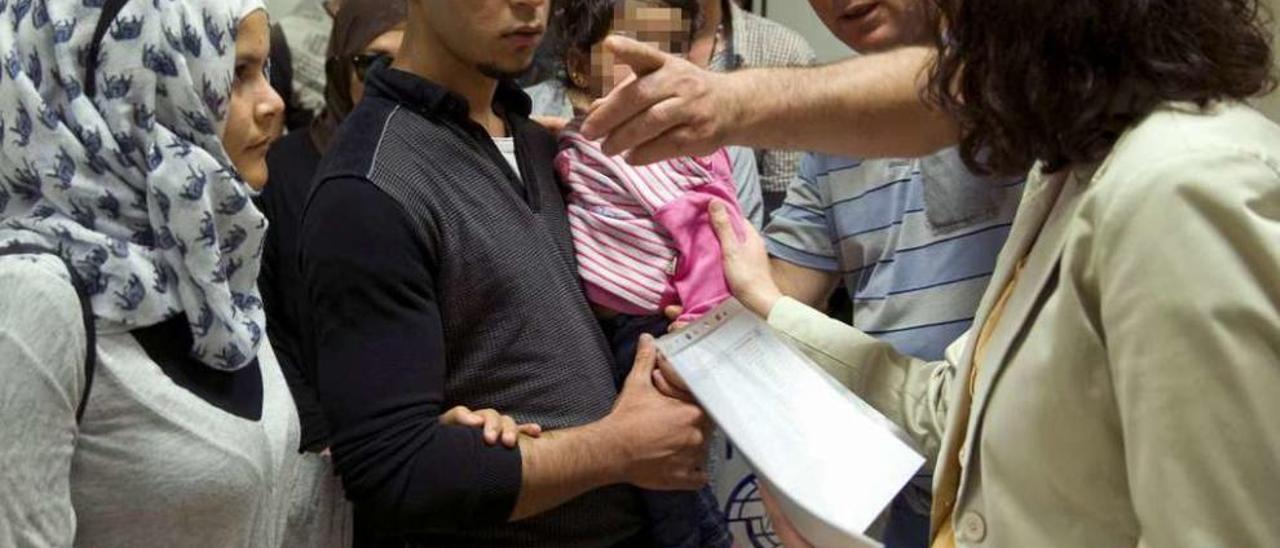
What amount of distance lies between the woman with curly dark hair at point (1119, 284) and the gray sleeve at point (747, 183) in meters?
1.03

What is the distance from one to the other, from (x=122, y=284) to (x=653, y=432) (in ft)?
2.02

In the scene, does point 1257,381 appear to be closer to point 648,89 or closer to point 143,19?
point 648,89

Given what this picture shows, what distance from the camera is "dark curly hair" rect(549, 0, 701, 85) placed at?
5.92ft

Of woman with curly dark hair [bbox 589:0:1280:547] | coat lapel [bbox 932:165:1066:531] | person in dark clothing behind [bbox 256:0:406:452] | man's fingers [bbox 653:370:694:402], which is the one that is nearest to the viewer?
woman with curly dark hair [bbox 589:0:1280:547]

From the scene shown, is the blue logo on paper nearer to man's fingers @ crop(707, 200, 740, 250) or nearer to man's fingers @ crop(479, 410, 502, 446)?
man's fingers @ crop(707, 200, 740, 250)

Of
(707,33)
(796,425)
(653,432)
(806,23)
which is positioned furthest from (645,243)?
(806,23)

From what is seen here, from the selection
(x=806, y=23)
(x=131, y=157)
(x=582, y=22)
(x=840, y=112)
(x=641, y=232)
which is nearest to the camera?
(x=131, y=157)

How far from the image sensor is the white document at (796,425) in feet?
3.79

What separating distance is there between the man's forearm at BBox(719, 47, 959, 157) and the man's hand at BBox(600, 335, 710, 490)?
0.30 m

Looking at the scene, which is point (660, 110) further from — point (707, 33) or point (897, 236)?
point (707, 33)

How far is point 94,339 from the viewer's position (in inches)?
43.1

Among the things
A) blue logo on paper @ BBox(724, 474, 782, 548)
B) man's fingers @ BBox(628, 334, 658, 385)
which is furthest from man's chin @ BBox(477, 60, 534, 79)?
blue logo on paper @ BBox(724, 474, 782, 548)

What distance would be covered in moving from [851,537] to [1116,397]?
30 centimetres

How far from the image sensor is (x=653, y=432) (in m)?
1.45
